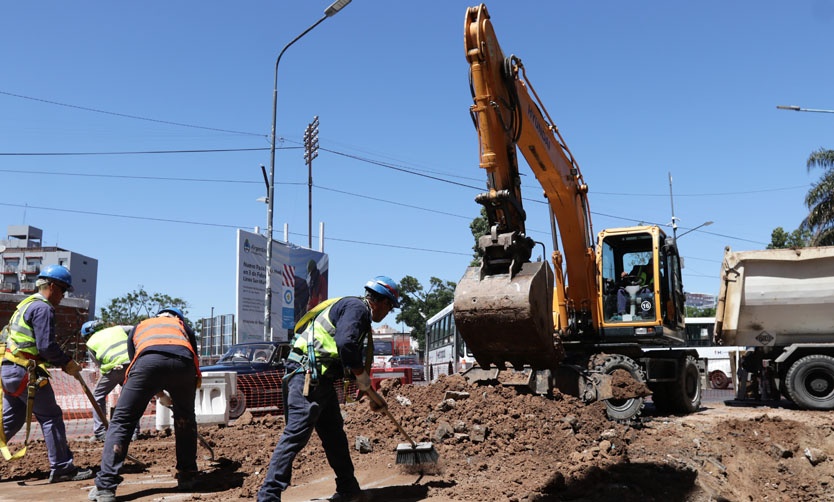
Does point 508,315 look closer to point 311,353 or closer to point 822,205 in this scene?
point 311,353

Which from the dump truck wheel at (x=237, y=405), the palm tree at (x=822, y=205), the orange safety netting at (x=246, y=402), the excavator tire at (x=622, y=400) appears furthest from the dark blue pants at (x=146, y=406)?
the palm tree at (x=822, y=205)

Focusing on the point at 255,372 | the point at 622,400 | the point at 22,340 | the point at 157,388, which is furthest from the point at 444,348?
the point at 157,388

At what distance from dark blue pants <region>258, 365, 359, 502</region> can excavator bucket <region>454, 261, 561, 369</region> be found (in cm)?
A: 209

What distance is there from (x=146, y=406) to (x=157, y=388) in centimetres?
18

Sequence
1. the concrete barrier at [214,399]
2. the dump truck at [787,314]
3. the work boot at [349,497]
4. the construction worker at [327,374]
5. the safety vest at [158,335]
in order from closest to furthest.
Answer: the construction worker at [327,374], the work boot at [349,497], the safety vest at [158,335], the concrete barrier at [214,399], the dump truck at [787,314]

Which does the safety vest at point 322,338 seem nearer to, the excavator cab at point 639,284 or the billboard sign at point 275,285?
the excavator cab at point 639,284

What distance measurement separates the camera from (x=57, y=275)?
6.80 meters

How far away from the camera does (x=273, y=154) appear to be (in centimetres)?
2059

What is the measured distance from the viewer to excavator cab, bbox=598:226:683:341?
11.1 m

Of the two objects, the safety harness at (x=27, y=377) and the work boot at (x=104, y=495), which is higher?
the safety harness at (x=27, y=377)

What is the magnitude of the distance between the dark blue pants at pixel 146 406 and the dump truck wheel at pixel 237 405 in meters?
5.30

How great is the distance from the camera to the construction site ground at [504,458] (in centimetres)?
577

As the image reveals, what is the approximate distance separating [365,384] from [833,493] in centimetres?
508

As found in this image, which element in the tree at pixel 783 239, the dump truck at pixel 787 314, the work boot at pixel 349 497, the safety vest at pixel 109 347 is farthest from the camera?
the tree at pixel 783 239
